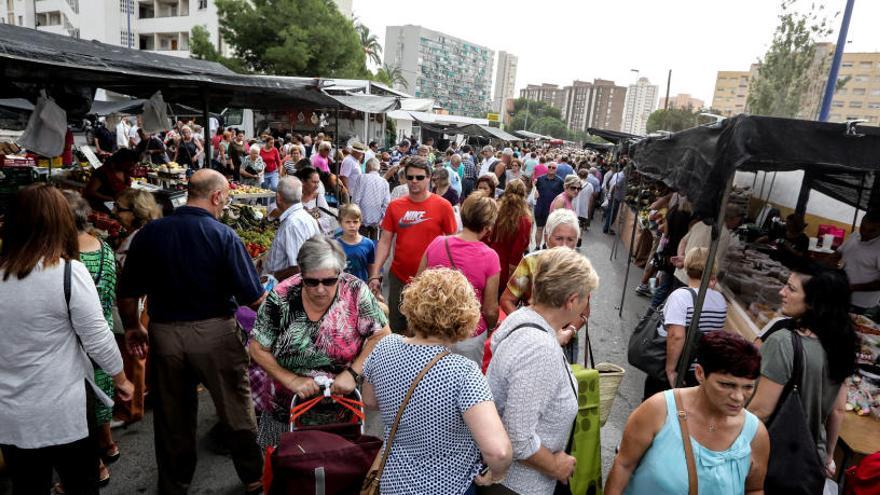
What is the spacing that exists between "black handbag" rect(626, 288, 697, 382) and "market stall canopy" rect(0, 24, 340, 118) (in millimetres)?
4300

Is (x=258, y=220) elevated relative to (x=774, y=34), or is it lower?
lower

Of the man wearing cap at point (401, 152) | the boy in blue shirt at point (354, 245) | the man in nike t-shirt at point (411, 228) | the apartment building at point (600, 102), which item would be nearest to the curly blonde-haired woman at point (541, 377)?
the man in nike t-shirt at point (411, 228)

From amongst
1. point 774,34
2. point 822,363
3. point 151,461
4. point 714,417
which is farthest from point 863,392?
point 774,34

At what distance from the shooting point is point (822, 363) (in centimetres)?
248

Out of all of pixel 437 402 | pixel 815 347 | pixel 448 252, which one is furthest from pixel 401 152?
pixel 437 402

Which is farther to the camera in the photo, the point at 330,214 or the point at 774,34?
the point at 774,34

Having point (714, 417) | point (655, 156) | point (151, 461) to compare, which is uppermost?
point (655, 156)

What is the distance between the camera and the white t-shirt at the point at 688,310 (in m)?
3.57

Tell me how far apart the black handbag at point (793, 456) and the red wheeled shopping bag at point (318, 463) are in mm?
1926

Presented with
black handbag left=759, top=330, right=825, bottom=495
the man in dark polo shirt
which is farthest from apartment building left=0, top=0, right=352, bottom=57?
black handbag left=759, top=330, right=825, bottom=495

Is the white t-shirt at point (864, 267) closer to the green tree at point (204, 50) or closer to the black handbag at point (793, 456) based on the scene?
the black handbag at point (793, 456)

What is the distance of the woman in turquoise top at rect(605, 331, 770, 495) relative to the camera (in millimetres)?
1992

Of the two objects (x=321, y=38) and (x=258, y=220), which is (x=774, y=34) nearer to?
(x=321, y=38)

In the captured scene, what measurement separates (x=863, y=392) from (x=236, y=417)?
4368 millimetres
